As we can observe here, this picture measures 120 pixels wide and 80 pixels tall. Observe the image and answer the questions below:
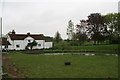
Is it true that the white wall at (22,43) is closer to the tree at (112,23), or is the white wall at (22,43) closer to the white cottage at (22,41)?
the white cottage at (22,41)

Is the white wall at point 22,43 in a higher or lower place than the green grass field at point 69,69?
higher

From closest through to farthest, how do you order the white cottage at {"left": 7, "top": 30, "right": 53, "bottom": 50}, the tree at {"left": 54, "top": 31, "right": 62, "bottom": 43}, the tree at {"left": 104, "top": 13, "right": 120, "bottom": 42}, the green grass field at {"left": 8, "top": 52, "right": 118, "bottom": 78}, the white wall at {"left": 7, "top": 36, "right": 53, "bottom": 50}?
the green grass field at {"left": 8, "top": 52, "right": 118, "bottom": 78} < the tree at {"left": 104, "top": 13, "right": 120, "bottom": 42} < the white wall at {"left": 7, "top": 36, "right": 53, "bottom": 50} < the white cottage at {"left": 7, "top": 30, "right": 53, "bottom": 50} < the tree at {"left": 54, "top": 31, "right": 62, "bottom": 43}

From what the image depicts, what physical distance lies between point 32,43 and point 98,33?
65.1 feet

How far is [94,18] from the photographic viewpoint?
55.1m

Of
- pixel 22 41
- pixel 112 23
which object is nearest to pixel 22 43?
pixel 22 41

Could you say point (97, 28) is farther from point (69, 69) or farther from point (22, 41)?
point (69, 69)

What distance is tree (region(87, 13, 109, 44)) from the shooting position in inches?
2141

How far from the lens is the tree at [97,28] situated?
178 feet

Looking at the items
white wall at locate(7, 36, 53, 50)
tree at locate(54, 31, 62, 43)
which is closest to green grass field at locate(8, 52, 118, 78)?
white wall at locate(7, 36, 53, 50)

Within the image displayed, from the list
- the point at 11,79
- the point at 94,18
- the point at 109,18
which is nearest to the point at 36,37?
the point at 94,18

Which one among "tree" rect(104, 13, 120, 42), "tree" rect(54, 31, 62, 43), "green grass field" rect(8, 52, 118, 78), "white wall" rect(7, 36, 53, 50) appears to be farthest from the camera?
"tree" rect(54, 31, 62, 43)

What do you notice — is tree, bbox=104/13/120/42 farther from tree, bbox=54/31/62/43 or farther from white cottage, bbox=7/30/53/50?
tree, bbox=54/31/62/43

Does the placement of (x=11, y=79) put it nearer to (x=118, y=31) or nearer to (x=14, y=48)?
(x=118, y=31)

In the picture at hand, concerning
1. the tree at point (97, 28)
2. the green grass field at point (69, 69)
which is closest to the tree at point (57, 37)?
the tree at point (97, 28)
